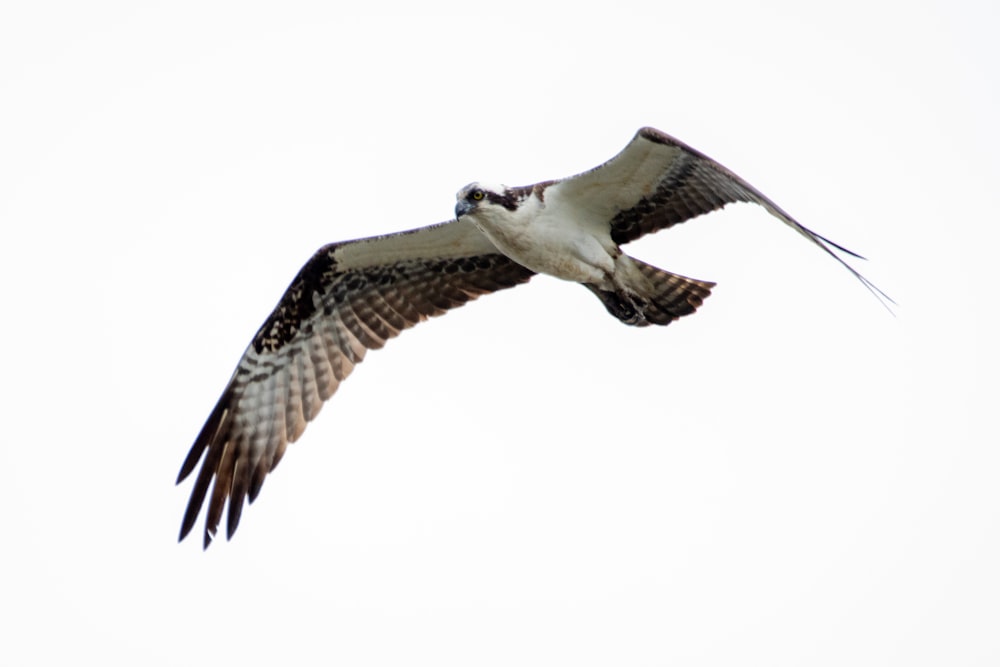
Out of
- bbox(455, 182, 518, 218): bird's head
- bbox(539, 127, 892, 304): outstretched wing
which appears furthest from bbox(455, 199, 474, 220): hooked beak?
bbox(539, 127, 892, 304): outstretched wing

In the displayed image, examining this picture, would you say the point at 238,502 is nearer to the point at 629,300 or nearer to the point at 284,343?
the point at 284,343

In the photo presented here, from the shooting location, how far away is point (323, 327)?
436 inches

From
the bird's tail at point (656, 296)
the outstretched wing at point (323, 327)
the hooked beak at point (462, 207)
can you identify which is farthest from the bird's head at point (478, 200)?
the bird's tail at point (656, 296)

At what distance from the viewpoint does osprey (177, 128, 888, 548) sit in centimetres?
962

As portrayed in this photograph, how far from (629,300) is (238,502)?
3531 millimetres

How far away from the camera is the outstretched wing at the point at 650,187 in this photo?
9.16m

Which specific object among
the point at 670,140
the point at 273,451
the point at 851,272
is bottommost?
the point at 851,272

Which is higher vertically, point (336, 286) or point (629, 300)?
point (336, 286)

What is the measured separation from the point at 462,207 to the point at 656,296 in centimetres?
→ 194

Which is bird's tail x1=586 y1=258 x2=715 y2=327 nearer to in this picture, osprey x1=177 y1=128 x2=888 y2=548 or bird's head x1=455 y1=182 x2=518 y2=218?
osprey x1=177 y1=128 x2=888 y2=548

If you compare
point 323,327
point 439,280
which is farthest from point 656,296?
point 323,327

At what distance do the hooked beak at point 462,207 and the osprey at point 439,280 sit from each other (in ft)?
0.03

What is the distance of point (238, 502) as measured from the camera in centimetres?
1055

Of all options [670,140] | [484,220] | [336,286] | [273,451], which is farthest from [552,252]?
[273,451]
